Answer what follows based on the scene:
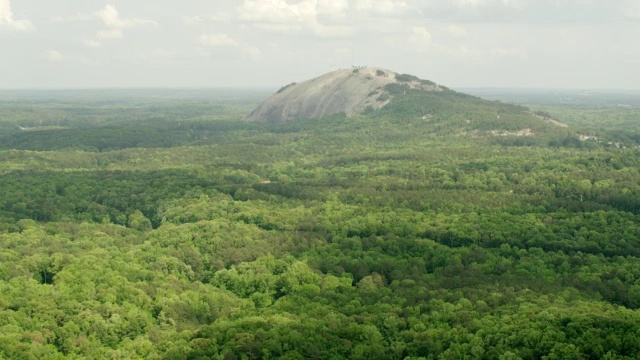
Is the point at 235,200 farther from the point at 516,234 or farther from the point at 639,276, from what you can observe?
the point at 639,276

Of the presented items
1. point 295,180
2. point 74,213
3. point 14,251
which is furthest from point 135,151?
point 14,251

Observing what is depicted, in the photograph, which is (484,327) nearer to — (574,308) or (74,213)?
(574,308)

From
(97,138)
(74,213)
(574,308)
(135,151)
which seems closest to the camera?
(574,308)

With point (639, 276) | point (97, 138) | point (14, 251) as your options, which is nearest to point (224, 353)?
point (14, 251)

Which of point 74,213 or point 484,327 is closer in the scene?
point 484,327

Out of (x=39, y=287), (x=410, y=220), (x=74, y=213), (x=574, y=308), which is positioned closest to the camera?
(x=574, y=308)

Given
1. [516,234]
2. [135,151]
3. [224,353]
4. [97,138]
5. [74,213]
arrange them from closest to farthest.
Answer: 1. [224,353]
2. [516,234]
3. [74,213]
4. [135,151]
5. [97,138]
